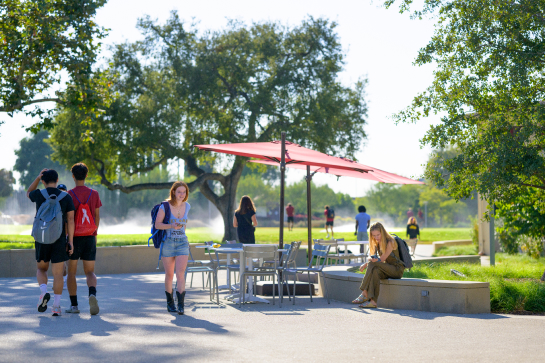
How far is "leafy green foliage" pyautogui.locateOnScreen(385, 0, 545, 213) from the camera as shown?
980 centimetres

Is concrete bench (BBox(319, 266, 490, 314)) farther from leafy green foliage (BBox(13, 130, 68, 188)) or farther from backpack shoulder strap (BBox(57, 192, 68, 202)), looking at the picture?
leafy green foliage (BBox(13, 130, 68, 188))

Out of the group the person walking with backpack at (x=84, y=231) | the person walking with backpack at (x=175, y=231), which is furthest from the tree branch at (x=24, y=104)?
the person walking with backpack at (x=175, y=231)

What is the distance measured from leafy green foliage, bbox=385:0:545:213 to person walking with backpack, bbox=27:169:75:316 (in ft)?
21.0

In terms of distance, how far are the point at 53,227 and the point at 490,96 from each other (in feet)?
24.8

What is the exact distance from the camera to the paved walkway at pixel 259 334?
5.40m

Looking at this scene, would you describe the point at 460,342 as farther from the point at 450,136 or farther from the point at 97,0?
the point at 97,0

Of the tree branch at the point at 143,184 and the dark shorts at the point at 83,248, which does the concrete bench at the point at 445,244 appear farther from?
the dark shorts at the point at 83,248

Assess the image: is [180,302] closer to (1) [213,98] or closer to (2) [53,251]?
(2) [53,251]

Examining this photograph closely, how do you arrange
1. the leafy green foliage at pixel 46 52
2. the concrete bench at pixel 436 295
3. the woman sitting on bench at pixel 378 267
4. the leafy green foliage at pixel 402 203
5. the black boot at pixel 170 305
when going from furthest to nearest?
1. the leafy green foliage at pixel 402 203
2. the leafy green foliage at pixel 46 52
3. the woman sitting on bench at pixel 378 267
4. the concrete bench at pixel 436 295
5. the black boot at pixel 170 305

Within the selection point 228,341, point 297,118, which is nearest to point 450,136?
point 228,341

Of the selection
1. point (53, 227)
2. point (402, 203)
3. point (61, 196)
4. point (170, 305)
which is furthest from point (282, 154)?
point (402, 203)

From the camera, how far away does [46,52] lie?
1672 cm

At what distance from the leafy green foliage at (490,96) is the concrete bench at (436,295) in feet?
6.98

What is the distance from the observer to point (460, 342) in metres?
6.19
